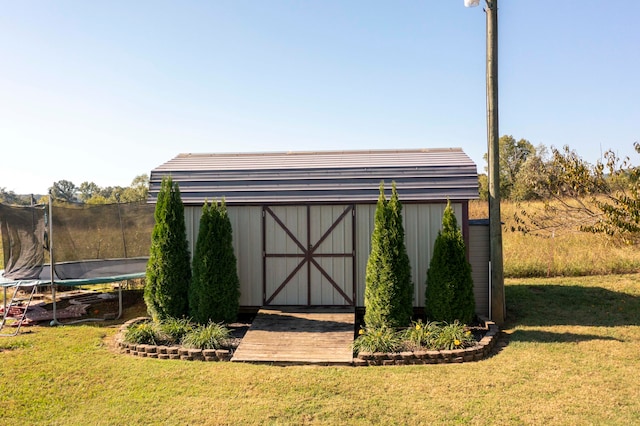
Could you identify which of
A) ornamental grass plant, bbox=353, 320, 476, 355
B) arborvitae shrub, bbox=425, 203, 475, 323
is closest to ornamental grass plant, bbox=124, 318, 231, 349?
ornamental grass plant, bbox=353, 320, 476, 355

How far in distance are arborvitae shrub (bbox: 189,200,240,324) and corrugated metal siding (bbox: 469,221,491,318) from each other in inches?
184

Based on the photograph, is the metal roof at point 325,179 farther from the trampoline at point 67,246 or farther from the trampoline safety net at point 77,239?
the trampoline at point 67,246

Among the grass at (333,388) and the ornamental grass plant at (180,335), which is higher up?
the ornamental grass plant at (180,335)

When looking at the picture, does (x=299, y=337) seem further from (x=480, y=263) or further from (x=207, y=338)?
(x=480, y=263)

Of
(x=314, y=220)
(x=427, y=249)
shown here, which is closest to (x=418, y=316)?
(x=427, y=249)

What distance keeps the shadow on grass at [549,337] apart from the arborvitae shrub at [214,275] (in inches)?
198

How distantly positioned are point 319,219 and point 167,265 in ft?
Answer: 9.88

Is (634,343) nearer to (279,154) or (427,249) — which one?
(427,249)

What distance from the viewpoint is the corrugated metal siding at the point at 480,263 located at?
896 cm

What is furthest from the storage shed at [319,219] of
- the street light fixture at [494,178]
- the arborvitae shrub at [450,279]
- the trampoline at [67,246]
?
the trampoline at [67,246]

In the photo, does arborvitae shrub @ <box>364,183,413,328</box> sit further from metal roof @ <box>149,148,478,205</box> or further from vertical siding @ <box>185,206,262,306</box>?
vertical siding @ <box>185,206,262,306</box>

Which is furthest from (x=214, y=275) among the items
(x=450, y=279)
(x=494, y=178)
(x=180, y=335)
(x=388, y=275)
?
(x=494, y=178)

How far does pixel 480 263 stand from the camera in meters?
8.98

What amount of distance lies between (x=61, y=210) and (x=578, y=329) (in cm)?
1078
